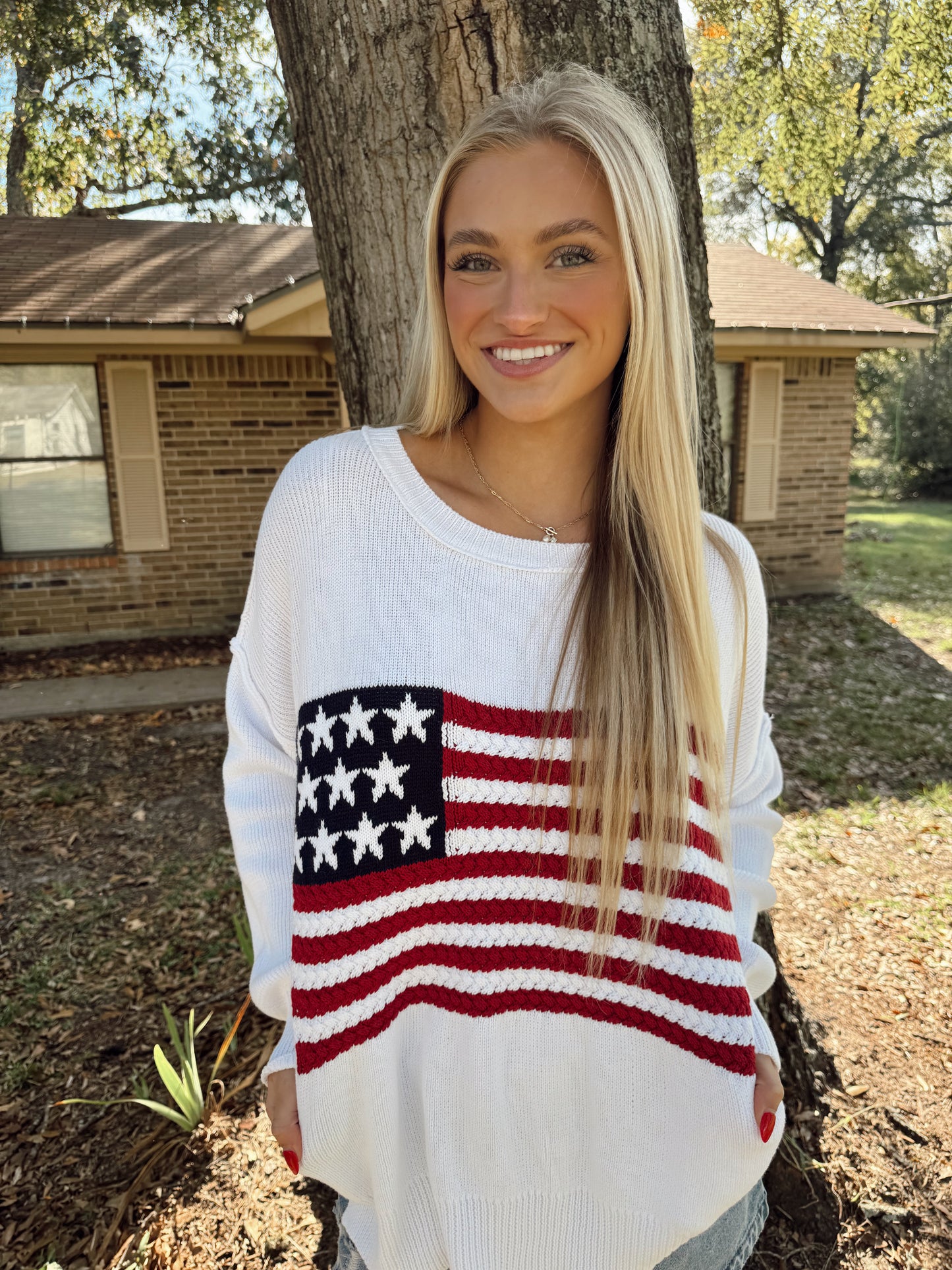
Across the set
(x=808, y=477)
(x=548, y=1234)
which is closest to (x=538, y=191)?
(x=548, y=1234)

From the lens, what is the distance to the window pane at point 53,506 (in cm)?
877

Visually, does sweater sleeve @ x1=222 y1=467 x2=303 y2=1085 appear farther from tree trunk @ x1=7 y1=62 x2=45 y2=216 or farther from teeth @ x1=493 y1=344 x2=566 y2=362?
tree trunk @ x1=7 y1=62 x2=45 y2=216

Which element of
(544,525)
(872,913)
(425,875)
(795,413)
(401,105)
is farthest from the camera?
(795,413)

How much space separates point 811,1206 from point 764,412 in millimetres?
9366

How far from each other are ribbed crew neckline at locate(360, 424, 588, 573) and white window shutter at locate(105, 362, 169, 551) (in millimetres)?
7967

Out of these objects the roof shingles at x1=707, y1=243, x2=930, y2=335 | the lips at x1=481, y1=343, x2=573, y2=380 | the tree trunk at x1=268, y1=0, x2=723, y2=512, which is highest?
the roof shingles at x1=707, y1=243, x2=930, y2=335

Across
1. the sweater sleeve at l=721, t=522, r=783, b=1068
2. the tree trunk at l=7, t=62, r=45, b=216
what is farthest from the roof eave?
the tree trunk at l=7, t=62, r=45, b=216

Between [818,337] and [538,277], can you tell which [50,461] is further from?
[538,277]

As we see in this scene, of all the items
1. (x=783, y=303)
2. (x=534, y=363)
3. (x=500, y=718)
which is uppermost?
(x=783, y=303)

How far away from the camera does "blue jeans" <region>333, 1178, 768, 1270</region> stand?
149 cm

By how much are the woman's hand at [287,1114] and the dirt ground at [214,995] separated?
45.0 inches

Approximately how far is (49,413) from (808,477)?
320 inches

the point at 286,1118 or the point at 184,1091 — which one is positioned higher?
the point at 286,1118

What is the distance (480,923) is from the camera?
137 centimetres
